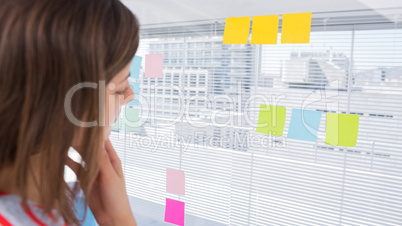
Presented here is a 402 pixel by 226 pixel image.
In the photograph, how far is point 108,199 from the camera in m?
0.66

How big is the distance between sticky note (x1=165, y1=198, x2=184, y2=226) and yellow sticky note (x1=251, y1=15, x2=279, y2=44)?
79 cm

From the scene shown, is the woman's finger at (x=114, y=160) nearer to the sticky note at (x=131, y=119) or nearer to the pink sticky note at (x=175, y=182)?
the pink sticky note at (x=175, y=182)

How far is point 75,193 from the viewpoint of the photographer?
0.61 metres

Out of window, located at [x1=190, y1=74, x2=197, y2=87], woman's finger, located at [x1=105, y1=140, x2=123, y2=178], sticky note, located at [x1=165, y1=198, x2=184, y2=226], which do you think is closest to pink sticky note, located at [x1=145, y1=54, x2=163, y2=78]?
window, located at [x1=190, y1=74, x2=197, y2=87]

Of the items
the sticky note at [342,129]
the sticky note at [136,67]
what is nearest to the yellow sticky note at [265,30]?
the sticky note at [342,129]

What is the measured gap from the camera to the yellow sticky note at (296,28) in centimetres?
119

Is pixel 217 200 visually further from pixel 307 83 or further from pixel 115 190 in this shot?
pixel 115 190

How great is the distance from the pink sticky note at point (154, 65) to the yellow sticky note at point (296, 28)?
584mm

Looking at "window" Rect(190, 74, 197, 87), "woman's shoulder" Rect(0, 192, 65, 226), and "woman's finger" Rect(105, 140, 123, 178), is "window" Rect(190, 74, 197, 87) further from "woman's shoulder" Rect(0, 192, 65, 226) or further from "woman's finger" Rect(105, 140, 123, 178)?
"woman's shoulder" Rect(0, 192, 65, 226)

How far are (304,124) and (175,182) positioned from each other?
647 mm

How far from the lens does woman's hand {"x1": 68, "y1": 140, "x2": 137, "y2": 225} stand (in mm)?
657

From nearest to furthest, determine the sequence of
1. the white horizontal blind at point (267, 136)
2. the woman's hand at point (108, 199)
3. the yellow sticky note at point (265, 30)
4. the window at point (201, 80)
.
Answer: the woman's hand at point (108, 199), the white horizontal blind at point (267, 136), the yellow sticky note at point (265, 30), the window at point (201, 80)

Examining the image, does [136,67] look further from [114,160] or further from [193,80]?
[114,160]

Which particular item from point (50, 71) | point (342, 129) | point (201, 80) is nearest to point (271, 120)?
point (342, 129)
